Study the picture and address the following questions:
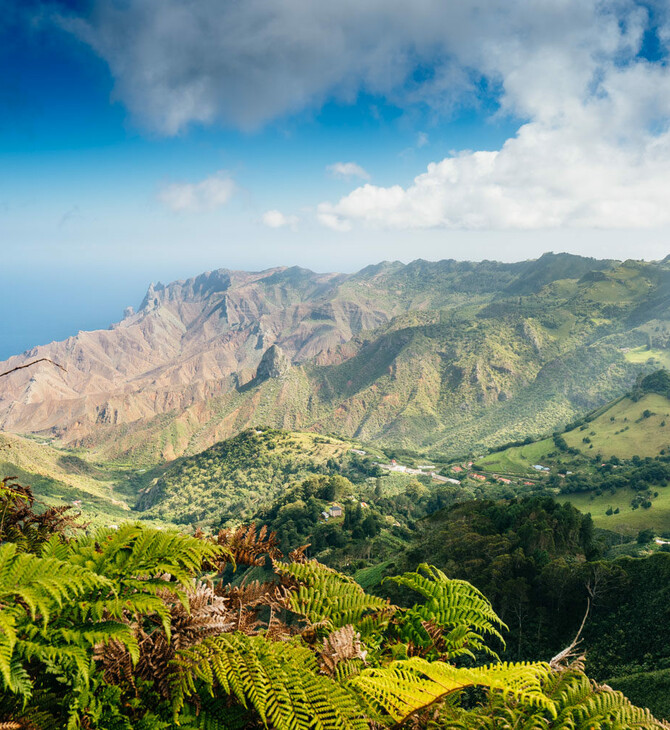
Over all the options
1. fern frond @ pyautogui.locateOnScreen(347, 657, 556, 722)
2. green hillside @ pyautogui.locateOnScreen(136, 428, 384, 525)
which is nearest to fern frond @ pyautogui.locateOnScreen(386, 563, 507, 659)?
fern frond @ pyautogui.locateOnScreen(347, 657, 556, 722)

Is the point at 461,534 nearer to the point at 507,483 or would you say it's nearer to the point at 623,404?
the point at 507,483

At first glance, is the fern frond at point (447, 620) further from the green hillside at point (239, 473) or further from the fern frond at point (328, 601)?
the green hillside at point (239, 473)

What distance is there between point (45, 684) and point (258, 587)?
81.2 inches

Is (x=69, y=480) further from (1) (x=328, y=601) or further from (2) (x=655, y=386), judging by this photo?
(2) (x=655, y=386)

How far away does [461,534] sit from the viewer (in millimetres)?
40375

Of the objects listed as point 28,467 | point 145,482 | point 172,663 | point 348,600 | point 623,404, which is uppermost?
point 172,663

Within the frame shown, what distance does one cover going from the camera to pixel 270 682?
2.99m

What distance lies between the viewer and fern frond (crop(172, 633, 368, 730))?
2.83 meters

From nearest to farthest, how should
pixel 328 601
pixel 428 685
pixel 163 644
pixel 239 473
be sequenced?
pixel 428 685
pixel 163 644
pixel 328 601
pixel 239 473

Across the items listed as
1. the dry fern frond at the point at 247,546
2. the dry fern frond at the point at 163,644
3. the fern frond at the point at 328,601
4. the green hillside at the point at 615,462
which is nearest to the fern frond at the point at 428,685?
the fern frond at the point at 328,601

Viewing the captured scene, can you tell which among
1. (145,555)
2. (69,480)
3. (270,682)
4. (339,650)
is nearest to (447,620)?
(339,650)

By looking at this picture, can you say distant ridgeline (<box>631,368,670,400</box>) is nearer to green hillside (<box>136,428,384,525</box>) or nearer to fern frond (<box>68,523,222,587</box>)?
green hillside (<box>136,428,384,525</box>)

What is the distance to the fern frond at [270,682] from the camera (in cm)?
283

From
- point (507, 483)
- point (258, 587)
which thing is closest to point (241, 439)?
point (507, 483)
